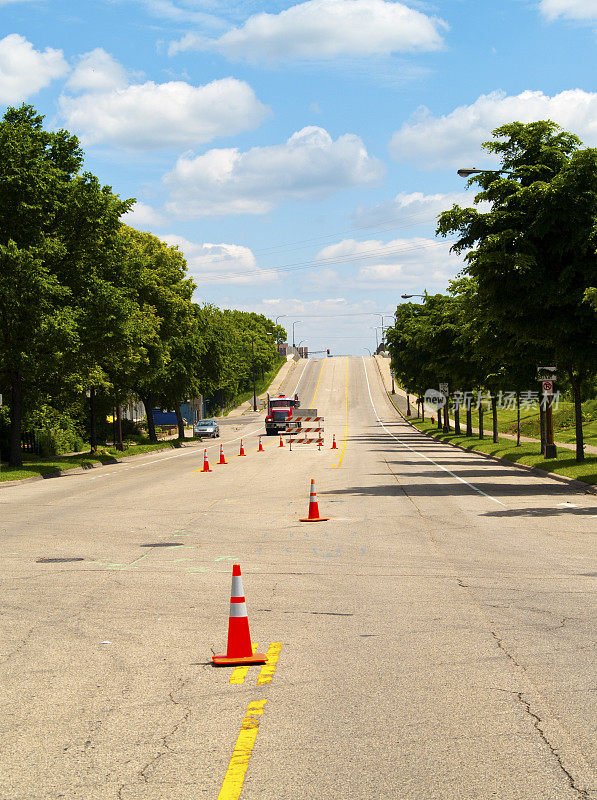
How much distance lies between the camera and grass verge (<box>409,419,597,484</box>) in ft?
89.5

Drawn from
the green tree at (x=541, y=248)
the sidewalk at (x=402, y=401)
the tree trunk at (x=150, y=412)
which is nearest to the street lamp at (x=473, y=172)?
the green tree at (x=541, y=248)

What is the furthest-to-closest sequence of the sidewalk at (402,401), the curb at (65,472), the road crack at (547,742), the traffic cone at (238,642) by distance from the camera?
the sidewalk at (402,401)
the curb at (65,472)
the traffic cone at (238,642)
the road crack at (547,742)

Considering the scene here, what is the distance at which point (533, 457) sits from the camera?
3591 cm

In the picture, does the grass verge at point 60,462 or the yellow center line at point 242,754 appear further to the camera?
the grass verge at point 60,462

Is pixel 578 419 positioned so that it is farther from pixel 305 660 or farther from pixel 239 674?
pixel 239 674

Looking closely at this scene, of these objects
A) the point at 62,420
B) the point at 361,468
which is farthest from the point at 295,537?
the point at 62,420

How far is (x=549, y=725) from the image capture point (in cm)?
553

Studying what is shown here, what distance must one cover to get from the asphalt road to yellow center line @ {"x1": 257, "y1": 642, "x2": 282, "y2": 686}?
0.05 meters

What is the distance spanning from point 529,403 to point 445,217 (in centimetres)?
3113

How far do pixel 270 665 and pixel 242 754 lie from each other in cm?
196

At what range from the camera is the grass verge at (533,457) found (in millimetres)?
27294

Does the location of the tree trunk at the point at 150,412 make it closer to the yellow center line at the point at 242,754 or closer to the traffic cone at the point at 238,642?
the traffic cone at the point at 238,642

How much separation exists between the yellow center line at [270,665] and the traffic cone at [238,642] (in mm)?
56

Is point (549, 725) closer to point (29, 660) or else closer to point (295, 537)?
point (29, 660)
